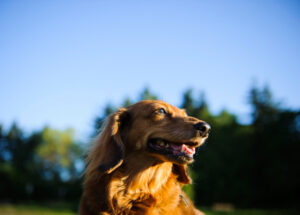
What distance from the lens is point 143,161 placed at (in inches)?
155

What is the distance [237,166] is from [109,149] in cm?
3444

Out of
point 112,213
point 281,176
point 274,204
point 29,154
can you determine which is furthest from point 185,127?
point 29,154

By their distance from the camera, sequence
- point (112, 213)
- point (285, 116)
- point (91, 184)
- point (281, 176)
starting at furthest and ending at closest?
point (285, 116), point (281, 176), point (91, 184), point (112, 213)

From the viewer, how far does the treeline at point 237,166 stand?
30.5m

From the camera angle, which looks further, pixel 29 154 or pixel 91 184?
pixel 29 154

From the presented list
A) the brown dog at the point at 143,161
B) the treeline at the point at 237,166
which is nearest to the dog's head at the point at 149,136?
the brown dog at the point at 143,161

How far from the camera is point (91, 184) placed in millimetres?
3559

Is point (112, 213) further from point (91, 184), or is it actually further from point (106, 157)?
point (106, 157)

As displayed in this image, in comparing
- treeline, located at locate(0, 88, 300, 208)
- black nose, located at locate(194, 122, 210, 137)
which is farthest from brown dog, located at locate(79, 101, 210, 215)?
treeline, located at locate(0, 88, 300, 208)

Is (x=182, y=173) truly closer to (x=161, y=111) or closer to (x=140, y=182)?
(x=140, y=182)

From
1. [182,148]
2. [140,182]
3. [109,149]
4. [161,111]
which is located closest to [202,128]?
[182,148]

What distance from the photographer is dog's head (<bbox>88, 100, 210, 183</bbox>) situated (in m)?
3.68

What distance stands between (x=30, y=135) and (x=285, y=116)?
47265mm

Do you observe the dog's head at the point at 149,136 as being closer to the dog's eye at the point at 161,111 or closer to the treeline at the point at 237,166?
the dog's eye at the point at 161,111
